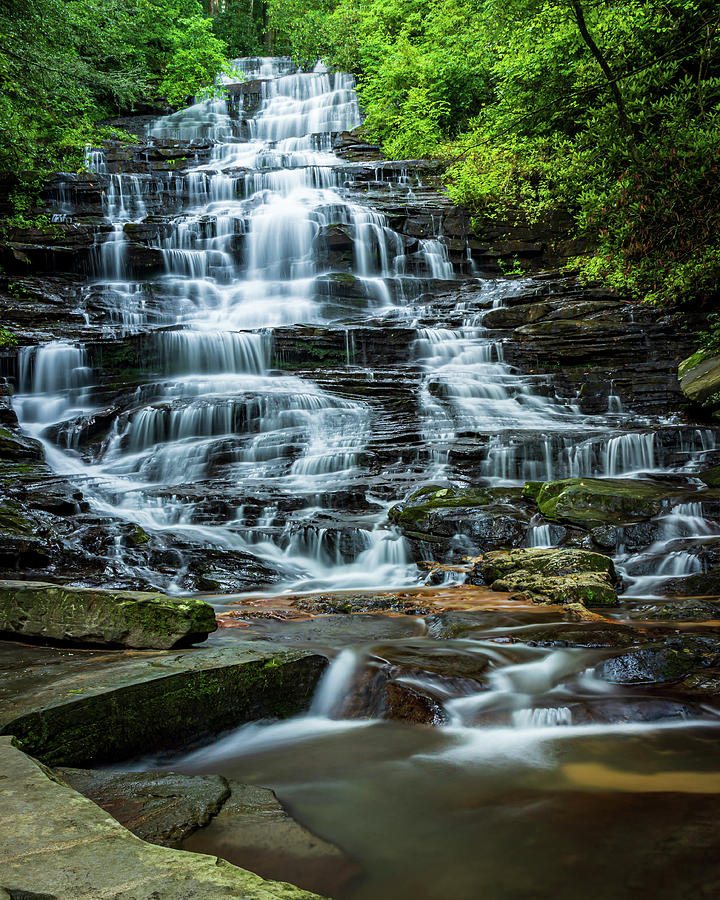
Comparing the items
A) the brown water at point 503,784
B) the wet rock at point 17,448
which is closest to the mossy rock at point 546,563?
the brown water at point 503,784

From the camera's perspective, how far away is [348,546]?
8188 mm

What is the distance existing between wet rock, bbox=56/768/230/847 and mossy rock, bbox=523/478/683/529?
615 centimetres

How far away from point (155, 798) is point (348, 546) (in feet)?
18.8

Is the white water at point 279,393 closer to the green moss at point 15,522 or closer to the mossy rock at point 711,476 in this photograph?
the mossy rock at point 711,476

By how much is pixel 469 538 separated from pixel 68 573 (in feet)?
15.6

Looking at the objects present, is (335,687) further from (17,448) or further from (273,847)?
(17,448)

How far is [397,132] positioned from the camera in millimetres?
24156

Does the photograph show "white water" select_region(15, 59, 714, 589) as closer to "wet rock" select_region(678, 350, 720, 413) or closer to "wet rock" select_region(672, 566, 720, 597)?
"wet rock" select_region(678, 350, 720, 413)

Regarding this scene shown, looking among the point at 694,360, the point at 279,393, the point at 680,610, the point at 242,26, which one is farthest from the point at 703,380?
the point at 242,26

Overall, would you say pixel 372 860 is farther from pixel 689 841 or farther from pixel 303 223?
pixel 303 223

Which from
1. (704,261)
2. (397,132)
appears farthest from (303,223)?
(704,261)

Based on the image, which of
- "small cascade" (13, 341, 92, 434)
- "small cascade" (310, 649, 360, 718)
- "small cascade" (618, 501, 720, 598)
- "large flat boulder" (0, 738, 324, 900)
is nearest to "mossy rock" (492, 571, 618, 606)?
"small cascade" (618, 501, 720, 598)

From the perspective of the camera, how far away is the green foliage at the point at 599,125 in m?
9.88

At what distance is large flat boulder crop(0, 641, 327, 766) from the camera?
9.45ft
